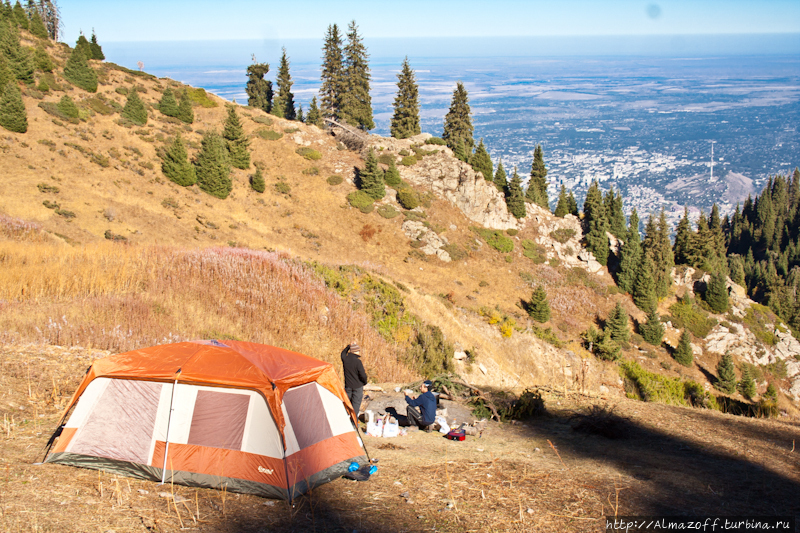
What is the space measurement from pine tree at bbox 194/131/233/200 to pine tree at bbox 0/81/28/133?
33.0 feet

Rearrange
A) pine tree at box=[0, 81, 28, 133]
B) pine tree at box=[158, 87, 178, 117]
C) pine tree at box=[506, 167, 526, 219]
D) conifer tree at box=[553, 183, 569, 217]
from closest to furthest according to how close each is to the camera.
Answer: pine tree at box=[0, 81, 28, 133]
pine tree at box=[158, 87, 178, 117]
pine tree at box=[506, 167, 526, 219]
conifer tree at box=[553, 183, 569, 217]

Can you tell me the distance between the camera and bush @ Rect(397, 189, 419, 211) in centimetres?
3853

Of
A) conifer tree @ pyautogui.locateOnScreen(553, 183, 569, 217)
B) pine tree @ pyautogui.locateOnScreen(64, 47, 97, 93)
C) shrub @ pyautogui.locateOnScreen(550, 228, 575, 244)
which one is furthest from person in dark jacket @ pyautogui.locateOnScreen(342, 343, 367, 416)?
conifer tree @ pyautogui.locateOnScreen(553, 183, 569, 217)

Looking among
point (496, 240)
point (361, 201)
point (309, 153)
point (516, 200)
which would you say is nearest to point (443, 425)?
point (361, 201)

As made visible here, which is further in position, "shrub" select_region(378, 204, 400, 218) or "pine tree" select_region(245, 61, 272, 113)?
"pine tree" select_region(245, 61, 272, 113)

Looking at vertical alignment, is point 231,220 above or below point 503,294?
above

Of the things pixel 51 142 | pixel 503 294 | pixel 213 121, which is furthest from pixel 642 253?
pixel 51 142

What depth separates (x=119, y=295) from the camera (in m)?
13.6

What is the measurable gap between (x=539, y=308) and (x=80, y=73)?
41.1 meters

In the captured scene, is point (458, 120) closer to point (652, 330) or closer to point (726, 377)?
point (652, 330)

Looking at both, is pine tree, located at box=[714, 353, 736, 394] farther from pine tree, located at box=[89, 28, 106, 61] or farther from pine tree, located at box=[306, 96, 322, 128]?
pine tree, located at box=[89, 28, 106, 61]

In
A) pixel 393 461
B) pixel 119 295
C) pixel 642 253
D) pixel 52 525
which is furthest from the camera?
pixel 642 253

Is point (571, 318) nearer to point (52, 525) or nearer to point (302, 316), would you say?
point (302, 316)

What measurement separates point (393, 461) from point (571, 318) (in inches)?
1259
